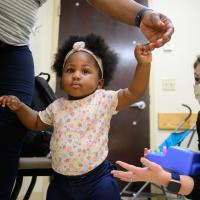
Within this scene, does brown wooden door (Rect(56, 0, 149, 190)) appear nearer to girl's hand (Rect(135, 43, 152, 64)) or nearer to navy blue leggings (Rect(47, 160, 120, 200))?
navy blue leggings (Rect(47, 160, 120, 200))

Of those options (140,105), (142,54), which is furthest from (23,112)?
(140,105)

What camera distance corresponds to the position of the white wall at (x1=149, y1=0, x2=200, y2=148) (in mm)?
3240

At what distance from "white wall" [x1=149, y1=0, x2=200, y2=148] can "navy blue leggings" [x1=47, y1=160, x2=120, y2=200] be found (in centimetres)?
217

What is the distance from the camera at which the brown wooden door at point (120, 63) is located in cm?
317

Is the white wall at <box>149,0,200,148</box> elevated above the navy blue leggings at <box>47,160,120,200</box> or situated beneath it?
elevated above

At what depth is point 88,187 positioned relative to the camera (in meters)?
1.05

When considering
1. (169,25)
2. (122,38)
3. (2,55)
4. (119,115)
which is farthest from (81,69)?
(122,38)

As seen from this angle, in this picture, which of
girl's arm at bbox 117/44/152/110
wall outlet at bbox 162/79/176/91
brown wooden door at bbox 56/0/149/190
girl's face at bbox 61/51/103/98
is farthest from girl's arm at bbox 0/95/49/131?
wall outlet at bbox 162/79/176/91

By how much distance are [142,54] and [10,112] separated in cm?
52

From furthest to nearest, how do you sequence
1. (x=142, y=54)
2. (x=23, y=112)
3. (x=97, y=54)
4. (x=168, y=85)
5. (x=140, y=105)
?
(x=168, y=85)
(x=140, y=105)
(x=97, y=54)
(x=23, y=112)
(x=142, y=54)

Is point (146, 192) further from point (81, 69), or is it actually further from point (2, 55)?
point (2, 55)

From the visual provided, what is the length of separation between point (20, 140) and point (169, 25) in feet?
2.17

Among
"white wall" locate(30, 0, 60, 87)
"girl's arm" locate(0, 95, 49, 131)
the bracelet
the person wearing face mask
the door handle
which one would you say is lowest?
the person wearing face mask

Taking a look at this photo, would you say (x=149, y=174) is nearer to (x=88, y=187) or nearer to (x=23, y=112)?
(x=88, y=187)
